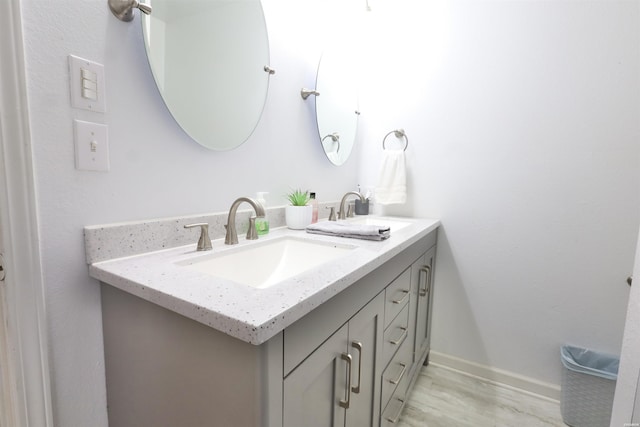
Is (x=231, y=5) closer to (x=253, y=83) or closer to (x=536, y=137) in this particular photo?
(x=253, y=83)

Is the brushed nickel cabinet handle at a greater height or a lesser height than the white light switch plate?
lesser

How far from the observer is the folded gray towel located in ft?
3.36

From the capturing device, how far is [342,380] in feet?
2.41

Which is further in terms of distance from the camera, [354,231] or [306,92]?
[306,92]

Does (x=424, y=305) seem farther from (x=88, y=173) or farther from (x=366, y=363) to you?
(x=88, y=173)

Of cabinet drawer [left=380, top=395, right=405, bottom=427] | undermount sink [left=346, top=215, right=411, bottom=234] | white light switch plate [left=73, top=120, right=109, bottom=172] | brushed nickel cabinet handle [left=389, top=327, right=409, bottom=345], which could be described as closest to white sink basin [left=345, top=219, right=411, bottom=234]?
undermount sink [left=346, top=215, right=411, bottom=234]

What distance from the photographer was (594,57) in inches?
51.4

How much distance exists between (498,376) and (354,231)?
1268mm

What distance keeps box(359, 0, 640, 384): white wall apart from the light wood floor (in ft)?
0.42

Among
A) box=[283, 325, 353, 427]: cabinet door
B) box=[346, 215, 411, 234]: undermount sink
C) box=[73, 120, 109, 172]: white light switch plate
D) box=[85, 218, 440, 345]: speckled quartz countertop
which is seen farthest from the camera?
box=[346, 215, 411, 234]: undermount sink

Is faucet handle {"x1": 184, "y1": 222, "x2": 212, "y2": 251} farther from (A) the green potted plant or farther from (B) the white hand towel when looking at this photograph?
(B) the white hand towel

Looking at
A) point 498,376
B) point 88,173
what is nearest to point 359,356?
point 88,173

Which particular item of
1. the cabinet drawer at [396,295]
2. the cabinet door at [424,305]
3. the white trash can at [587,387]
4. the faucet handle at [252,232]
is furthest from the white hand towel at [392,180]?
the white trash can at [587,387]

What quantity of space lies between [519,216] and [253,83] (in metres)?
1.39
